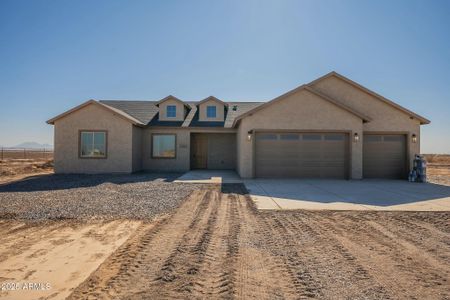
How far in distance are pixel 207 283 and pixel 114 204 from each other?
505cm

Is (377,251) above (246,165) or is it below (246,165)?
below

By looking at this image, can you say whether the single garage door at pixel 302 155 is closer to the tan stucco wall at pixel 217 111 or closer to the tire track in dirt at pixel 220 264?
the tan stucco wall at pixel 217 111

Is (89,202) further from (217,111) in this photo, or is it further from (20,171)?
(20,171)

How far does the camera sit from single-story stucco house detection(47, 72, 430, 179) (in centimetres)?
1273

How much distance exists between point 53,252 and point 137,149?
12521 millimetres

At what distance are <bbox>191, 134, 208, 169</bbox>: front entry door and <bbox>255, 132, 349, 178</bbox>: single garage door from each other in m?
6.13

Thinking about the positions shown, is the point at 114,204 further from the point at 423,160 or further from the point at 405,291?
the point at 423,160

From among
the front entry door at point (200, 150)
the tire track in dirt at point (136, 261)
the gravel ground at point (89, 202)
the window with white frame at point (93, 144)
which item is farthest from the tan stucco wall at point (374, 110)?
the window with white frame at point (93, 144)

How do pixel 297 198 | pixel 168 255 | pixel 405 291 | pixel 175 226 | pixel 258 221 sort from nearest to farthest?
pixel 405 291 → pixel 168 255 → pixel 175 226 → pixel 258 221 → pixel 297 198

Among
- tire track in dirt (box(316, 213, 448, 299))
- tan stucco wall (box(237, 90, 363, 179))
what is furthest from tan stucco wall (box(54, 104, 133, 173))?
tire track in dirt (box(316, 213, 448, 299))

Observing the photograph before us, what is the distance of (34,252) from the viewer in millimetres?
3820

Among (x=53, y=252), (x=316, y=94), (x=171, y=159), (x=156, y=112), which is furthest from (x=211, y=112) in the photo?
(x=53, y=252)

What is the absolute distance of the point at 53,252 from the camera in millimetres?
3832

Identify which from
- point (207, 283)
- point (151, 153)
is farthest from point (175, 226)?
point (151, 153)
